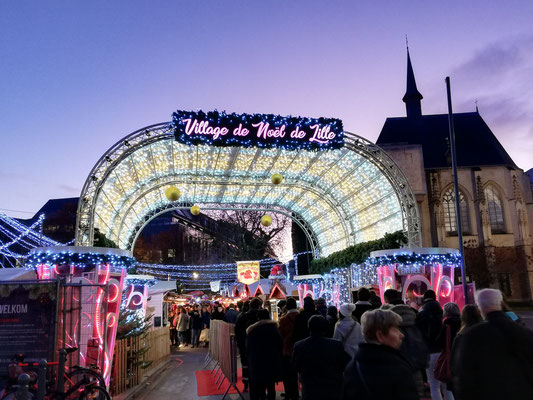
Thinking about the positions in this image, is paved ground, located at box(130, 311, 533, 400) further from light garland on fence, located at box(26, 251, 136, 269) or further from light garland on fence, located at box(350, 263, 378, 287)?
light garland on fence, located at box(350, 263, 378, 287)

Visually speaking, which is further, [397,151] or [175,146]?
[397,151]

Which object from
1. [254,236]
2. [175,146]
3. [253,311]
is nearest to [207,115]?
[175,146]

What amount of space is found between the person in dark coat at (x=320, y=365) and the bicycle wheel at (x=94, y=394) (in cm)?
359

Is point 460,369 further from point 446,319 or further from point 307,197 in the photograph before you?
point 307,197

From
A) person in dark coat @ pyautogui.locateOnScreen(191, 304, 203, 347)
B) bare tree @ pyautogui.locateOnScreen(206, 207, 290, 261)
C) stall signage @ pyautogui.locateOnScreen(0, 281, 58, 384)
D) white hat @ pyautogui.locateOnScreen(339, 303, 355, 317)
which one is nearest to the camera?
stall signage @ pyautogui.locateOnScreen(0, 281, 58, 384)

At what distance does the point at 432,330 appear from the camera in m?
7.02

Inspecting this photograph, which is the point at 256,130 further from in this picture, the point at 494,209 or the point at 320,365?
the point at 494,209

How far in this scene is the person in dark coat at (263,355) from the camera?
698cm

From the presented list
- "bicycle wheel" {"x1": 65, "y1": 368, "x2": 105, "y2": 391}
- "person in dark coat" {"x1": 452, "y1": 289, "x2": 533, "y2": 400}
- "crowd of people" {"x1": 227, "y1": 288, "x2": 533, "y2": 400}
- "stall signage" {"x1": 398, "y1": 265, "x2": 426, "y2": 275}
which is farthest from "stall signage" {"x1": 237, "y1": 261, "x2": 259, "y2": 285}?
"person in dark coat" {"x1": 452, "y1": 289, "x2": 533, "y2": 400}

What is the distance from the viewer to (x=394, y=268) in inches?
653

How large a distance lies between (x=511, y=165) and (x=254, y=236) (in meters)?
23.4

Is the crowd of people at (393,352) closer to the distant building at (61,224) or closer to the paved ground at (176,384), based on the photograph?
the paved ground at (176,384)

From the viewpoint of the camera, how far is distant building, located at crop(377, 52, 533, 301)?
38.1 metres

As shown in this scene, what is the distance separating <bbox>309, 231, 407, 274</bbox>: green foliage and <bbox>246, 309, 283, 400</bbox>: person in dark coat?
12.6 meters
